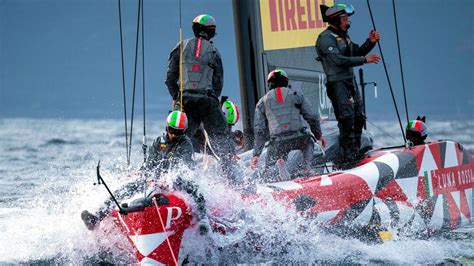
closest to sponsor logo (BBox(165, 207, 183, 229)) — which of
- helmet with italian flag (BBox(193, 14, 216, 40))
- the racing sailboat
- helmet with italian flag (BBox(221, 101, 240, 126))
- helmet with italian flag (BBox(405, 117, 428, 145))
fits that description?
the racing sailboat

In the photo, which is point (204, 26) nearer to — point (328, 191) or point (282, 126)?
point (282, 126)

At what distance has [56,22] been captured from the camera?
183ft

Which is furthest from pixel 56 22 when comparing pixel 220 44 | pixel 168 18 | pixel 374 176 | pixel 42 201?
pixel 374 176

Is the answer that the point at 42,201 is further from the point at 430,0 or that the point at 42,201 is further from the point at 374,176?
the point at 430,0

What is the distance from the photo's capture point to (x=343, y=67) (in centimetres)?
657

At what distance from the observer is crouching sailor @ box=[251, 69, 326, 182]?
652 centimetres

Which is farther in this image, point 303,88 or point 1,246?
point 303,88

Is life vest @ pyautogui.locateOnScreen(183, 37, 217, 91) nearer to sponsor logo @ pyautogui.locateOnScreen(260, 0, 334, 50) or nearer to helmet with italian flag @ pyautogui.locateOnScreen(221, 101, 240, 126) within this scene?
helmet with italian flag @ pyautogui.locateOnScreen(221, 101, 240, 126)

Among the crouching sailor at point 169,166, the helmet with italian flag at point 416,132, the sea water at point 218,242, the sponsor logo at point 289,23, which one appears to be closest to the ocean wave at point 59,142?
the sponsor logo at point 289,23

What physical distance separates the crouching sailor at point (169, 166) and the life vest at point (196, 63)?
0.76 meters

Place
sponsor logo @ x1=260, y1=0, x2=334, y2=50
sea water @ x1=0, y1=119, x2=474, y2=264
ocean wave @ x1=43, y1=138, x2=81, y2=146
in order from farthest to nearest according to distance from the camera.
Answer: ocean wave @ x1=43, y1=138, x2=81, y2=146 → sponsor logo @ x1=260, y1=0, x2=334, y2=50 → sea water @ x1=0, y1=119, x2=474, y2=264

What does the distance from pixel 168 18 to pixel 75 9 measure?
716 centimetres

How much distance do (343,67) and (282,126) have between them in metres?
0.64

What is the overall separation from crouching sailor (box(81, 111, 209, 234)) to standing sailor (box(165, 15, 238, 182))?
709 millimetres
